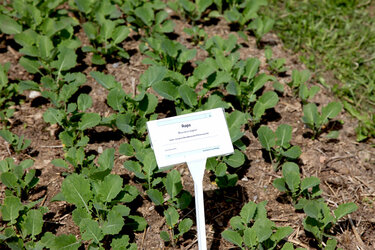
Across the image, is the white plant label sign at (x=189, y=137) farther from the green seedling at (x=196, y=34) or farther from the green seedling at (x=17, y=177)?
the green seedling at (x=196, y=34)

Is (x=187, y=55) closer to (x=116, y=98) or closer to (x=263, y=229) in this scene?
(x=116, y=98)

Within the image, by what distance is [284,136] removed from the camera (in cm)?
247

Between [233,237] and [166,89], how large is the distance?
102 centimetres

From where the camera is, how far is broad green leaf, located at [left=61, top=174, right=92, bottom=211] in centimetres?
218

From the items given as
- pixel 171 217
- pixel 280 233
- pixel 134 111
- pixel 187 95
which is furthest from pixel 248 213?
pixel 134 111

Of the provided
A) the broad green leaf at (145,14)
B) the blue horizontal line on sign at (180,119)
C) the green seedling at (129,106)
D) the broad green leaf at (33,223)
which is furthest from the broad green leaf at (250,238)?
the broad green leaf at (145,14)

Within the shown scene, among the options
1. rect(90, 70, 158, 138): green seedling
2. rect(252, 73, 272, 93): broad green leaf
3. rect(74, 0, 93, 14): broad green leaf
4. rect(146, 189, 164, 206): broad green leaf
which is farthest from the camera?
rect(74, 0, 93, 14): broad green leaf

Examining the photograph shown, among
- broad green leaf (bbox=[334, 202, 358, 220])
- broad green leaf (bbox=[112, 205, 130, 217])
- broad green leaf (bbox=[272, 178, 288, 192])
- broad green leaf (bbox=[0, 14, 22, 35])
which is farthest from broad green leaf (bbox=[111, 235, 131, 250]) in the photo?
broad green leaf (bbox=[0, 14, 22, 35])

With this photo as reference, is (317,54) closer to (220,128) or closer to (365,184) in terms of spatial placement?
(365,184)

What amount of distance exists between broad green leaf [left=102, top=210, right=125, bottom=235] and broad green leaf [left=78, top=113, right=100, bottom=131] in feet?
2.23

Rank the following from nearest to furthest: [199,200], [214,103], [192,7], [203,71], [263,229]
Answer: [199,200] → [263,229] → [214,103] → [203,71] → [192,7]

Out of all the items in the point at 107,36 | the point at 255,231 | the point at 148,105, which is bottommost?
the point at 255,231

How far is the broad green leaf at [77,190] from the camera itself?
2.18m

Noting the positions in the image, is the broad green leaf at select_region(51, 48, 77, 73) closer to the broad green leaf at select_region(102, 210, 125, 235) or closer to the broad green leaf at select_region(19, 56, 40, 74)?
the broad green leaf at select_region(19, 56, 40, 74)
